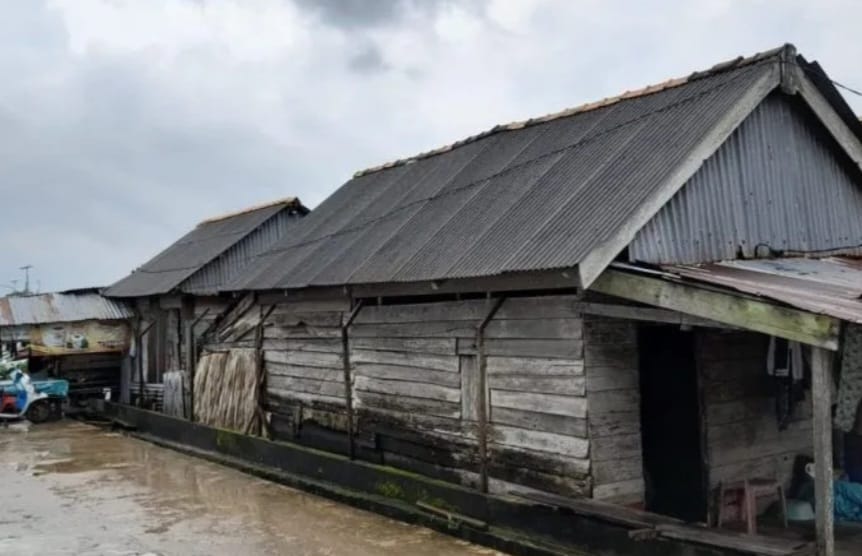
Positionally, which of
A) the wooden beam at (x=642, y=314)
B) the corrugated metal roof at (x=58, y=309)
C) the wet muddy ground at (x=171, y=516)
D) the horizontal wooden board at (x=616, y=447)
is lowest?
the wet muddy ground at (x=171, y=516)

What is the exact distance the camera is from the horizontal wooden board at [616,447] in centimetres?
870

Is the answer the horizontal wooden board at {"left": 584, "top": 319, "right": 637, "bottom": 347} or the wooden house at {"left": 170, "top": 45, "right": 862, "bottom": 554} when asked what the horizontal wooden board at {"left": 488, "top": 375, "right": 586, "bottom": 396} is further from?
the horizontal wooden board at {"left": 584, "top": 319, "right": 637, "bottom": 347}

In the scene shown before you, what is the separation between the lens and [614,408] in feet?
29.1

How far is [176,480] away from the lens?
14422mm

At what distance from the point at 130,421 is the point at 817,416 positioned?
60.9ft

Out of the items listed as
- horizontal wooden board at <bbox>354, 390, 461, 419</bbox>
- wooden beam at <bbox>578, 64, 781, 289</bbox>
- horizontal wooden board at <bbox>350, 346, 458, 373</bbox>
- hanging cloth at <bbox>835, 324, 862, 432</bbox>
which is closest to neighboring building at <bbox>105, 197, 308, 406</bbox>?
horizontal wooden board at <bbox>350, 346, 458, 373</bbox>

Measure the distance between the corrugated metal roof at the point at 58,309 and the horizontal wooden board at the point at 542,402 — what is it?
56.9ft

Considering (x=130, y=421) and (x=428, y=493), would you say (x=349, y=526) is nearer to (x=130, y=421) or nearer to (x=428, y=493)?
(x=428, y=493)

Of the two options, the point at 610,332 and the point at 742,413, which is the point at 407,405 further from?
the point at 742,413

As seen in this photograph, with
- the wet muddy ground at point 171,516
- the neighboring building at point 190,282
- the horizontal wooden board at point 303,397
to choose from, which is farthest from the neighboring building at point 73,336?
the horizontal wooden board at point 303,397

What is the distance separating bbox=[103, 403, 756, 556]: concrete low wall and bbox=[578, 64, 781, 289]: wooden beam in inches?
102

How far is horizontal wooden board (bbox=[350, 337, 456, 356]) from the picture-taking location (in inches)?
425

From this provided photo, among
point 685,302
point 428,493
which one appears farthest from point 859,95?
point 428,493

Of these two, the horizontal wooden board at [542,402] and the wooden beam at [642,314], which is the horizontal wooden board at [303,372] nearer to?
the horizontal wooden board at [542,402]
